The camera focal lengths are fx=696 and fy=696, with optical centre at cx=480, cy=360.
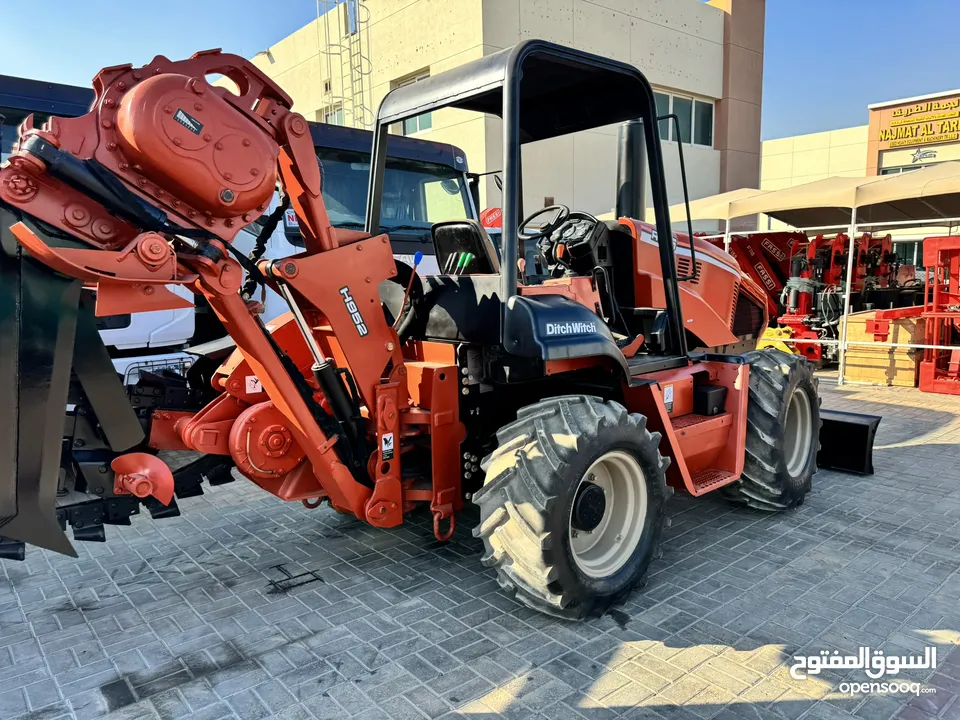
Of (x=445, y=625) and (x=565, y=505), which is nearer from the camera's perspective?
(x=565, y=505)

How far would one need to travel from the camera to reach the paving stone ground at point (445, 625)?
2879mm

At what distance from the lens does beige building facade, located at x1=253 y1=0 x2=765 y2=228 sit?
1414cm

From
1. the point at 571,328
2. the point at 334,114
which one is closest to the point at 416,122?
the point at 334,114

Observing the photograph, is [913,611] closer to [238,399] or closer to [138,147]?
[238,399]

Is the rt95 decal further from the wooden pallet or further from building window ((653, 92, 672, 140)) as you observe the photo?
building window ((653, 92, 672, 140))

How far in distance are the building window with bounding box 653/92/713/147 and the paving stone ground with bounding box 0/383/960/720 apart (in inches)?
620

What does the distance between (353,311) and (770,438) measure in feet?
9.88

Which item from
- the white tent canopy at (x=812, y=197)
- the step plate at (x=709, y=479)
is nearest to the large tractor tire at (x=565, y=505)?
the step plate at (x=709, y=479)

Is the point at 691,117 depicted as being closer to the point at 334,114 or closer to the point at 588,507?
the point at 334,114

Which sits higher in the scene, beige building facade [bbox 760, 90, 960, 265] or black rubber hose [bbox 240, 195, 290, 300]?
beige building facade [bbox 760, 90, 960, 265]

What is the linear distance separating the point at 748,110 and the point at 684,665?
67.6ft

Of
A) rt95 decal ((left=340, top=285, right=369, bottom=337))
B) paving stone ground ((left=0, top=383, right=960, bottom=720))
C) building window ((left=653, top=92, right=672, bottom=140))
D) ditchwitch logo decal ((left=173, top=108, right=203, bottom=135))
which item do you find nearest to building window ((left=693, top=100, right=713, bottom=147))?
building window ((left=653, top=92, right=672, bottom=140))

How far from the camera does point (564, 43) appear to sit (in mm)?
16062

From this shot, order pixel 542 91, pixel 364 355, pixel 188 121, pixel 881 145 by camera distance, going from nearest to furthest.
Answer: pixel 188 121 → pixel 364 355 → pixel 542 91 → pixel 881 145
